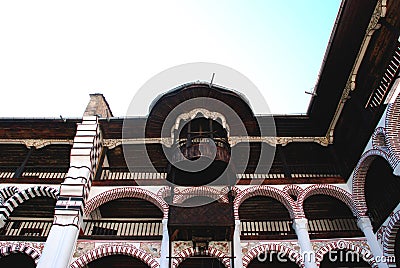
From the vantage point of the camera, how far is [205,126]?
12.9 meters

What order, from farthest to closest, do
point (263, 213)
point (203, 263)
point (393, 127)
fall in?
point (263, 213) < point (203, 263) < point (393, 127)

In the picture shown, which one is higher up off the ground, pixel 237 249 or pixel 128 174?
pixel 128 174

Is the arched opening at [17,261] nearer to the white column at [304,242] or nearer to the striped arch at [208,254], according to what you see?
the striped arch at [208,254]

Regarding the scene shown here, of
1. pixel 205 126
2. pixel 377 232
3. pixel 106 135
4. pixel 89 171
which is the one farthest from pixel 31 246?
pixel 377 232

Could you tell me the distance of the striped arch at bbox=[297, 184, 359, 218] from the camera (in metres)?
11.0

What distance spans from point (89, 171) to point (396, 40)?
30.2 feet

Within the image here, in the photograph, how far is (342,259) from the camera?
34.9ft

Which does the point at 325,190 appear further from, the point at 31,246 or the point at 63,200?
the point at 31,246

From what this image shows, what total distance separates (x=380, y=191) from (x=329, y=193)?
1.48 m

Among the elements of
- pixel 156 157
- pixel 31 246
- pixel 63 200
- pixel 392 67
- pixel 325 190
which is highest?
pixel 156 157

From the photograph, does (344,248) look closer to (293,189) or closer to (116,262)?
(293,189)

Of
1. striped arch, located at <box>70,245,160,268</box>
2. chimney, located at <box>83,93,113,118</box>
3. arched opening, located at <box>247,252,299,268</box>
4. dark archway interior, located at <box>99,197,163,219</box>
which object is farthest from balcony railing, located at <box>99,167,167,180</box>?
arched opening, located at <box>247,252,299,268</box>

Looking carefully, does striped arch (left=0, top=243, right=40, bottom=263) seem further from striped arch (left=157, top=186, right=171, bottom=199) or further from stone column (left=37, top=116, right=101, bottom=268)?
striped arch (left=157, top=186, right=171, bottom=199)

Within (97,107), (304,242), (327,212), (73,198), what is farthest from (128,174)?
(327,212)
